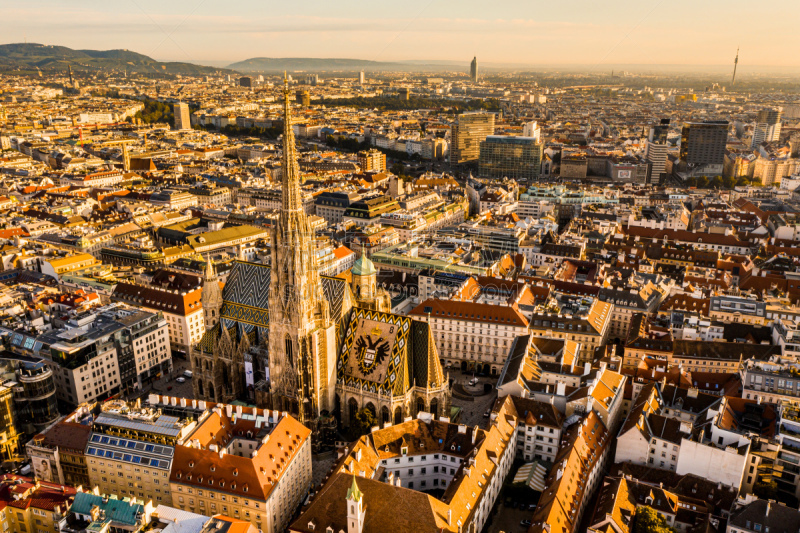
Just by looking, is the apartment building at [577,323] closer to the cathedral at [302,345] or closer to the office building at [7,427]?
the cathedral at [302,345]

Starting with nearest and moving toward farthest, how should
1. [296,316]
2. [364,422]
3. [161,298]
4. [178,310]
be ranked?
[296,316], [364,422], [178,310], [161,298]

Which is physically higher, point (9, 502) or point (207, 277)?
point (207, 277)

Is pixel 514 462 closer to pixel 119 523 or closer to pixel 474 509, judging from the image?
pixel 474 509

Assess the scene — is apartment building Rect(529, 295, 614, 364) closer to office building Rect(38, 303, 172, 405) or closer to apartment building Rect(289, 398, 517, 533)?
apartment building Rect(289, 398, 517, 533)

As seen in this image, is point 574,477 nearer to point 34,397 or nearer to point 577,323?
point 577,323

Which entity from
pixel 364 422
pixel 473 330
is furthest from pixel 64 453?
pixel 473 330

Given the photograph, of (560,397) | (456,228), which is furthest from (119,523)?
(456,228)

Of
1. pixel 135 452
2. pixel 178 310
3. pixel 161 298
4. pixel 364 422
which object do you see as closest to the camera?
pixel 135 452

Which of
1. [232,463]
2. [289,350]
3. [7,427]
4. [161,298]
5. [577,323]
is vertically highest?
[289,350]
